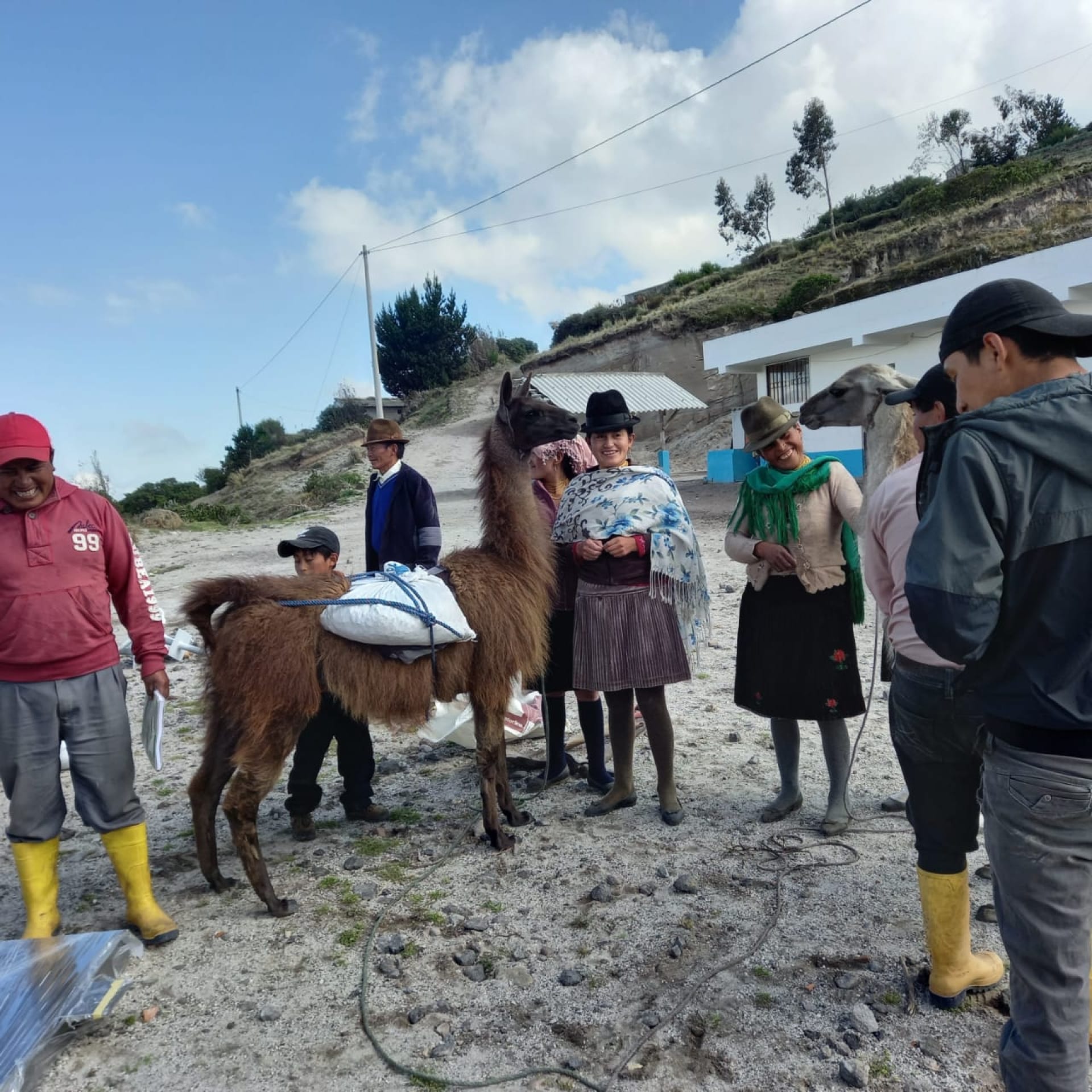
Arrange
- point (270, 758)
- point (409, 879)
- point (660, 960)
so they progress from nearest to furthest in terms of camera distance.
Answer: point (660, 960) < point (270, 758) < point (409, 879)

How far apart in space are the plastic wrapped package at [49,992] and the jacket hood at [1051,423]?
3027mm

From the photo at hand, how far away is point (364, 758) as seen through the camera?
424 centimetres

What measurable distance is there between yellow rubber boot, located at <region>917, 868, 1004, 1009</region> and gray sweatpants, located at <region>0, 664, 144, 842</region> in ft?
9.48

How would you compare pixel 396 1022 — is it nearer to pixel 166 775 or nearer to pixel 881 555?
pixel 881 555

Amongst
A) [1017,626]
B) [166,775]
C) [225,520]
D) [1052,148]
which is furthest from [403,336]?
[1017,626]

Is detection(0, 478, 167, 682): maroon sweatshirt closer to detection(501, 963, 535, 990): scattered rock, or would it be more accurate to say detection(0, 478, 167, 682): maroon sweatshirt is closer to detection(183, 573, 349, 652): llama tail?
detection(183, 573, 349, 652): llama tail

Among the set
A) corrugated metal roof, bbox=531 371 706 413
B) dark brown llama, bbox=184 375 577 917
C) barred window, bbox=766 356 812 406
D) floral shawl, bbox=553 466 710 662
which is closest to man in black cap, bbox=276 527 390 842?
dark brown llama, bbox=184 375 577 917

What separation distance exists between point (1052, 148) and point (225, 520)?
47308 millimetres

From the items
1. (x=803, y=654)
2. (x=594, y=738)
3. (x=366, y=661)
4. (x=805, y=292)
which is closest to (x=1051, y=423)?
(x=803, y=654)

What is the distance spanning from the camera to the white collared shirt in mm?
4719

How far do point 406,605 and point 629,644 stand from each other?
113cm

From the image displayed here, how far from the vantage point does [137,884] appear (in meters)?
3.16

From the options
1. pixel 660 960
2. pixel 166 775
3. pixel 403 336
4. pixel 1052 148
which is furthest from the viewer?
pixel 403 336

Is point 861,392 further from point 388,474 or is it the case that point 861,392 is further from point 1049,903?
point 1049,903
